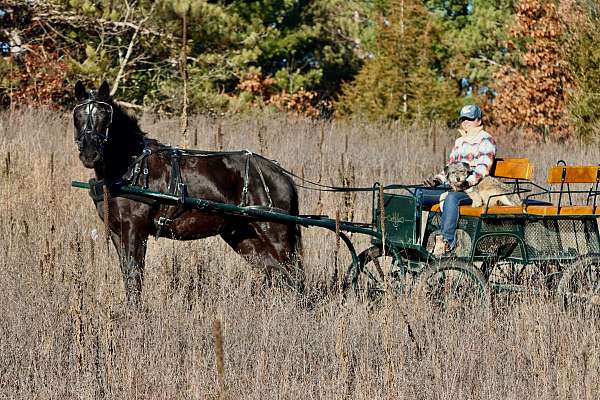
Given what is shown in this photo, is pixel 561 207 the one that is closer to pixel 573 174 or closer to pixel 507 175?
pixel 573 174

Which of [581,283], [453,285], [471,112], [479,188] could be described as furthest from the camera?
[471,112]

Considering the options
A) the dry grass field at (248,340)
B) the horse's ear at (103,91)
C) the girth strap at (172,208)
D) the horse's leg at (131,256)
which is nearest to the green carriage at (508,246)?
the dry grass field at (248,340)

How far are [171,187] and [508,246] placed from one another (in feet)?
8.79

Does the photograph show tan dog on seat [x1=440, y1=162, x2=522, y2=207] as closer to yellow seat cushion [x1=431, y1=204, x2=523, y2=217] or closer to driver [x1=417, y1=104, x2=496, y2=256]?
driver [x1=417, y1=104, x2=496, y2=256]

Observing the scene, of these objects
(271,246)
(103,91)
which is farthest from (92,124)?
(271,246)

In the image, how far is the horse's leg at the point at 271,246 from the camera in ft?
25.7

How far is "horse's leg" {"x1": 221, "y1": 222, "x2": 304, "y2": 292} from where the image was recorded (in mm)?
7845

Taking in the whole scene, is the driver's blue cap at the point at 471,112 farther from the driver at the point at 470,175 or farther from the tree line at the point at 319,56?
the tree line at the point at 319,56

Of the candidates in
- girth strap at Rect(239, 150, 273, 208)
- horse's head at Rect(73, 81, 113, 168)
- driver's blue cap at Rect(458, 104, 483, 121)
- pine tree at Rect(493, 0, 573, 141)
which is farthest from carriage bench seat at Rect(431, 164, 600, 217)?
pine tree at Rect(493, 0, 573, 141)

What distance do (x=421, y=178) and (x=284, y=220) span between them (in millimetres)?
8009

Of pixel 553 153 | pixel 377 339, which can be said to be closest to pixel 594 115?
pixel 553 153

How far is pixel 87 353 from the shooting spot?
17.6 feet

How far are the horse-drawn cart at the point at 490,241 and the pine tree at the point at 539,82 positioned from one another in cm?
1929

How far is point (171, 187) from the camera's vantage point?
755cm
